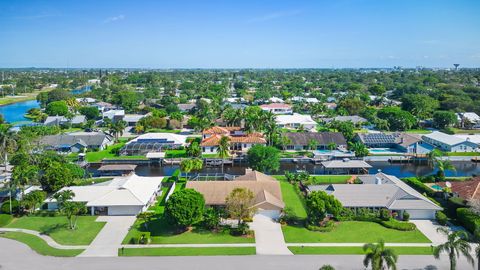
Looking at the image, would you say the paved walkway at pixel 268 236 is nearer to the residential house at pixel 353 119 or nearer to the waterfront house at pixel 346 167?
the waterfront house at pixel 346 167

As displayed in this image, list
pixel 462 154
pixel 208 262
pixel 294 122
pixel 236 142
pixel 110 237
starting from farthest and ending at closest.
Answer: pixel 294 122
pixel 236 142
pixel 462 154
pixel 110 237
pixel 208 262

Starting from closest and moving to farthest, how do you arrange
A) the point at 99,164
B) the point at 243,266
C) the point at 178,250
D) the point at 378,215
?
the point at 243,266 → the point at 178,250 → the point at 378,215 → the point at 99,164

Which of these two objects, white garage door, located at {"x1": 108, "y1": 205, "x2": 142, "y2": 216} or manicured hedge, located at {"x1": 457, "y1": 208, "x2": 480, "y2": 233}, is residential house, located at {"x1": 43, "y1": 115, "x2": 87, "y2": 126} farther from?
manicured hedge, located at {"x1": 457, "y1": 208, "x2": 480, "y2": 233}

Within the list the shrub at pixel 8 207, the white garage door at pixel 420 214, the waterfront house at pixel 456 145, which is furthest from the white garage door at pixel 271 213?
the waterfront house at pixel 456 145

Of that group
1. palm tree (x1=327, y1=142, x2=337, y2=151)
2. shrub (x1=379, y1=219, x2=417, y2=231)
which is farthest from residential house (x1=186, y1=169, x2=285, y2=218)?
palm tree (x1=327, y1=142, x2=337, y2=151)

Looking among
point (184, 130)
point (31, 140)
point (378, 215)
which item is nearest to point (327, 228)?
point (378, 215)

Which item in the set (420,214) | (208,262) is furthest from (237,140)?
(208,262)

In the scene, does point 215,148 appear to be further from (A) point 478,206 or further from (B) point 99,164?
(A) point 478,206

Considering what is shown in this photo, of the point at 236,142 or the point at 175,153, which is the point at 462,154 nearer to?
the point at 236,142
